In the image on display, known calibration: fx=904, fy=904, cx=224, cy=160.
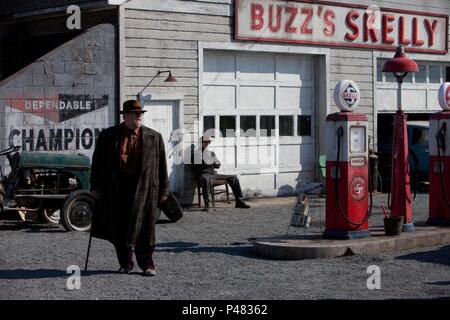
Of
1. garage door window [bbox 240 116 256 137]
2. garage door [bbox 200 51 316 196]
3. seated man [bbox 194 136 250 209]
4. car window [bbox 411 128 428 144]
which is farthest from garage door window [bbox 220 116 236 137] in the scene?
car window [bbox 411 128 428 144]

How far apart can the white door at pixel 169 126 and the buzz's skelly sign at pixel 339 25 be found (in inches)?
82.8

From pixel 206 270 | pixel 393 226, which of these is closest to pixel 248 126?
pixel 393 226

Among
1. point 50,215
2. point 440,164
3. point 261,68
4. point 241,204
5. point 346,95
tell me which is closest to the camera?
point 346,95

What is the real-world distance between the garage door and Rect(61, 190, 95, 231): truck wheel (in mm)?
4319

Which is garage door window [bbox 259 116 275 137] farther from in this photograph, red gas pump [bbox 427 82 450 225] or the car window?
red gas pump [bbox 427 82 450 225]

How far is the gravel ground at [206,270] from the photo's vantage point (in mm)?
8844

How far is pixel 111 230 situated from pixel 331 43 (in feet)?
34.9

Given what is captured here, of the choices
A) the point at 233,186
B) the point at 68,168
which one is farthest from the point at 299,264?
the point at 233,186

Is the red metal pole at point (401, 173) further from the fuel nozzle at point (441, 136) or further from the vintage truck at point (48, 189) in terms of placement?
the vintage truck at point (48, 189)

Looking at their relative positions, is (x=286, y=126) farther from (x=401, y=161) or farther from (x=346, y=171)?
(x=346, y=171)

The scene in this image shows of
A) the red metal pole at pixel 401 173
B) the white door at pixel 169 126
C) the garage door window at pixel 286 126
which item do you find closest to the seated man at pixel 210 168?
the white door at pixel 169 126

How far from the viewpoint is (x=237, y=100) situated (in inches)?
707

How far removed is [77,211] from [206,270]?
3752mm

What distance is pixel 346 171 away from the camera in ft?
37.9
